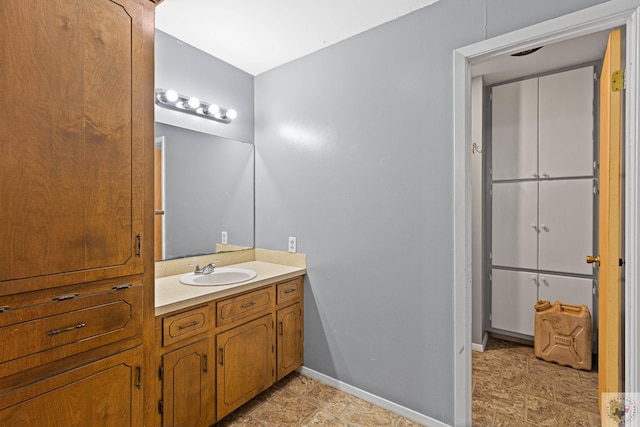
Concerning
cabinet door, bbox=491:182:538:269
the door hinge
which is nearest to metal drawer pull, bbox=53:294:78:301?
the door hinge

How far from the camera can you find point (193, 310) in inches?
64.4

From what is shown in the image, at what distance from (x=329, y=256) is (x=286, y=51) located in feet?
5.00

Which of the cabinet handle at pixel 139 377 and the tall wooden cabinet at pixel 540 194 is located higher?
the tall wooden cabinet at pixel 540 194

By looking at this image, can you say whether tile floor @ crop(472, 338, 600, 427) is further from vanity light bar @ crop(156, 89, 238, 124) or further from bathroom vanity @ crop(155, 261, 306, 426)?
vanity light bar @ crop(156, 89, 238, 124)

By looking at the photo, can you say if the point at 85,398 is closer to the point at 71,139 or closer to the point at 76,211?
the point at 76,211

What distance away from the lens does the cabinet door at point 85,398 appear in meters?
1.04

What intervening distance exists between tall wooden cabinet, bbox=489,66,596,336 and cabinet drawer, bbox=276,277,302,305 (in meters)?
1.93

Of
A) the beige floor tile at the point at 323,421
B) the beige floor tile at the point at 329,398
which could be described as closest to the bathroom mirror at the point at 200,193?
the beige floor tile at the point at 329,398

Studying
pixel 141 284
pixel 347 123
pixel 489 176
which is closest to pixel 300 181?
pixel 347 123

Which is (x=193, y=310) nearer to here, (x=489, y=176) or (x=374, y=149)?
(x=374, y=149)

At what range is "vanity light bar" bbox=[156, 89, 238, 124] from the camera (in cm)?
208

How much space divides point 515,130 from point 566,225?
930 millimetres

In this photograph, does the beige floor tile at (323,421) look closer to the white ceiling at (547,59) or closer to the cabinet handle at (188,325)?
the cabinet handle at (188,325)

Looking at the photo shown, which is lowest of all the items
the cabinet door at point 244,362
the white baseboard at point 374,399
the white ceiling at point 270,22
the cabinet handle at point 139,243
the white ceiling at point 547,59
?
the white baseboard at point 374,399
